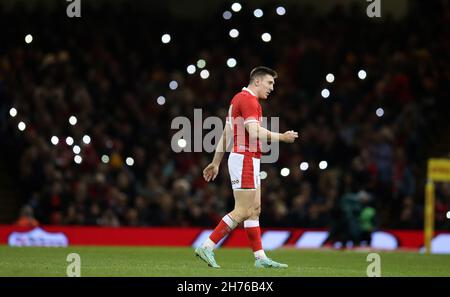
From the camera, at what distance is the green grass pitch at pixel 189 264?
43.2 feet

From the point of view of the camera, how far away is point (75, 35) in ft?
93.8

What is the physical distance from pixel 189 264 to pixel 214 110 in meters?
12.4

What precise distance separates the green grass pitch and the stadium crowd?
5303 millimetres

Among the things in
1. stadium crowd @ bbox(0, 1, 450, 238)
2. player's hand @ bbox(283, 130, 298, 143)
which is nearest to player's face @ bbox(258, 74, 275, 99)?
player's hand @ bbox(283, 130, 298, 143)

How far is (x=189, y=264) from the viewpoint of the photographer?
1510 cm

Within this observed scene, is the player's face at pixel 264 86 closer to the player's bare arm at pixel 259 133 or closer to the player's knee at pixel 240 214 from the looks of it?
the player's bare arm at pixel 259 133

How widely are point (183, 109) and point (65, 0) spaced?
4699 millimetres

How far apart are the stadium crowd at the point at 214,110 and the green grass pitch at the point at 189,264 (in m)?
5.30

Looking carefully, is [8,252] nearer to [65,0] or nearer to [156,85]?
[156,85]

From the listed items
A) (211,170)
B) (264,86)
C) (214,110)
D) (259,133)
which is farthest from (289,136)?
(214,110)

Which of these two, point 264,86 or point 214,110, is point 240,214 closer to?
point 264,86

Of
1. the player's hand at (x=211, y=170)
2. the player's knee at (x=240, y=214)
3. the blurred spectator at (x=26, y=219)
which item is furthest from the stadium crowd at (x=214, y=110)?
the player's knee at (x=240, y=214)

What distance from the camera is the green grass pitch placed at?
13.2m
